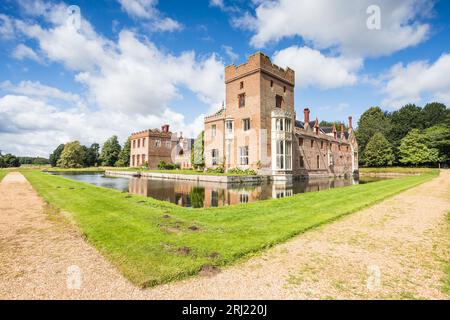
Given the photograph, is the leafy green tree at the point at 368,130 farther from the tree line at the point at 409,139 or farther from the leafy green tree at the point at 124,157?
the leafy green tree at the point at 124,157

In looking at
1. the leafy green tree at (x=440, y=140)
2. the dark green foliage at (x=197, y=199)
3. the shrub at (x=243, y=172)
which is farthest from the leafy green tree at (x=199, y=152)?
the leafy green tree at (x=440, y=140)

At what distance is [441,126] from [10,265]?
72.1 meters

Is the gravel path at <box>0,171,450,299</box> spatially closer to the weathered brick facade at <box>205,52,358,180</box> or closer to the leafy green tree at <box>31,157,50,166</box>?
the weathered brick facade at <box>205,52,358,180</box>

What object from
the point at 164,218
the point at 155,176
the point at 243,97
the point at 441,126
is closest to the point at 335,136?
the point at 243,97

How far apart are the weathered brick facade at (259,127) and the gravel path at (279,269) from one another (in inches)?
866

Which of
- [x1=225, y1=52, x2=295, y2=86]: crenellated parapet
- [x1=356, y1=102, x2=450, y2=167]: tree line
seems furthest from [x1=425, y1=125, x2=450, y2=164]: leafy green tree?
[x1=225, y1=52, x2=295, y2=86]: crenellated parapet

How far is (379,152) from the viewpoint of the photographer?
5512 cm

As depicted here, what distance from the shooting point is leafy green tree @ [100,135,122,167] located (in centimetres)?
7006

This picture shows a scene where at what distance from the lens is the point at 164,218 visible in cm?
707

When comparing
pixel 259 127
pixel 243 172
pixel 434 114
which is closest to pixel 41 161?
pixel 243 172

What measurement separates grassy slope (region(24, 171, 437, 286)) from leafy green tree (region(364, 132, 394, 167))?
5463 cm

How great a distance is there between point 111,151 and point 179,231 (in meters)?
71.9

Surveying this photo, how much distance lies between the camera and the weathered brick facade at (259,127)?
91.4ft

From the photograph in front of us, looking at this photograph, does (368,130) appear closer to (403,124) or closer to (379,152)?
(403,124)
